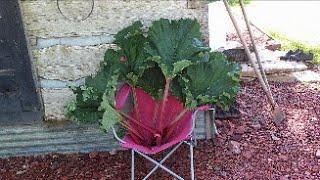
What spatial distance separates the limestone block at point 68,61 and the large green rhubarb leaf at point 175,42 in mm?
418

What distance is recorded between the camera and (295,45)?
5273mm

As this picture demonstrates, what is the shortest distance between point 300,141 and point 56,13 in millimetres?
1856

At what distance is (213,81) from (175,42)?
327mm

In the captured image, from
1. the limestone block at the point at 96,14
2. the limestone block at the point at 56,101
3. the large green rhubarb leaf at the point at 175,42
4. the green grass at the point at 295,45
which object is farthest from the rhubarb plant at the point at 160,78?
the green grass at the point at 295,45

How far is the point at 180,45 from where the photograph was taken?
301 centimetres

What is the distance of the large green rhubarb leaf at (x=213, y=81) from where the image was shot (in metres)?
2.92

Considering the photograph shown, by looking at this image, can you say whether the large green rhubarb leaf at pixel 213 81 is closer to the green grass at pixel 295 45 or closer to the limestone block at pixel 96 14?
the limestone block at pixel 96 14

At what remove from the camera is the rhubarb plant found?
114 inches

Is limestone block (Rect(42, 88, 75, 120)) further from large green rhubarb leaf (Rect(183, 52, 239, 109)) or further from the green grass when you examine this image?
the green grass

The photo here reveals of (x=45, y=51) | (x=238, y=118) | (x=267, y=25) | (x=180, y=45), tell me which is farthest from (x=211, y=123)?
(x=267, y=25)

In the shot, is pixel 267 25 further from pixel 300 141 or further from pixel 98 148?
pixel 98 148

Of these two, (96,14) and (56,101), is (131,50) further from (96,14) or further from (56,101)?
(56,101)

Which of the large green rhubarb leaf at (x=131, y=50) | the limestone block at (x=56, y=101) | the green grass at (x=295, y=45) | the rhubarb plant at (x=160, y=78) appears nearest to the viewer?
the rhubarb plant at (x=160, y=78)

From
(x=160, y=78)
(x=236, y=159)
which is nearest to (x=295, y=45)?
(x=236, y=159)
